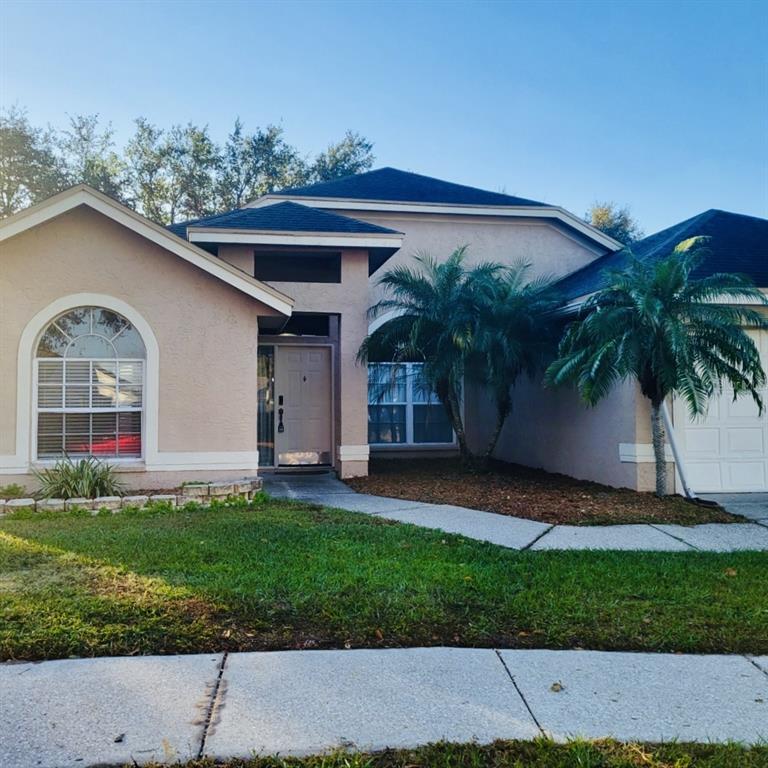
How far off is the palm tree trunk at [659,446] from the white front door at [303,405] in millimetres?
6159

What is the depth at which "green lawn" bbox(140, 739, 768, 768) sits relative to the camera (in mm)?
2523

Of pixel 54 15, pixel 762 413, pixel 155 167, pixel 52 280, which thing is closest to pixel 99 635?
pixel 52 280

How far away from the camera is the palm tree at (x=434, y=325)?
10.4 meters

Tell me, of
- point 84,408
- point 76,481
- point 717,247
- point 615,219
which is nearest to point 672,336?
point 717,247

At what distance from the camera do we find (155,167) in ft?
102

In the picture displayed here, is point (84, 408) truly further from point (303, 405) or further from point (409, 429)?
point (409, 429)

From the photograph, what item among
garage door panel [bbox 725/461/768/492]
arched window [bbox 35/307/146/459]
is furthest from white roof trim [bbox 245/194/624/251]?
garage door panel [bbox 725/461/768/492]

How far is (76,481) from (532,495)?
6496mm

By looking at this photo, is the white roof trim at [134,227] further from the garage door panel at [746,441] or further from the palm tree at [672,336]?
the garage door panel at [746,441]

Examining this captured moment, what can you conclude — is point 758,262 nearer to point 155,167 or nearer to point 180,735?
point 180,735

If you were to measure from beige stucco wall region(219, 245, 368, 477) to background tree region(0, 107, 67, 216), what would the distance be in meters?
24.3

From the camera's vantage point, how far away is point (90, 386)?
8953 millimetres

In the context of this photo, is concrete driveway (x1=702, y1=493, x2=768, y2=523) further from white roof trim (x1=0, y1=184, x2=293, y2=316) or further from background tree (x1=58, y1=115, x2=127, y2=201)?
background tree (x1=58, y1=115, x2=127, y2=201)

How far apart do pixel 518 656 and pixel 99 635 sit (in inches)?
100
